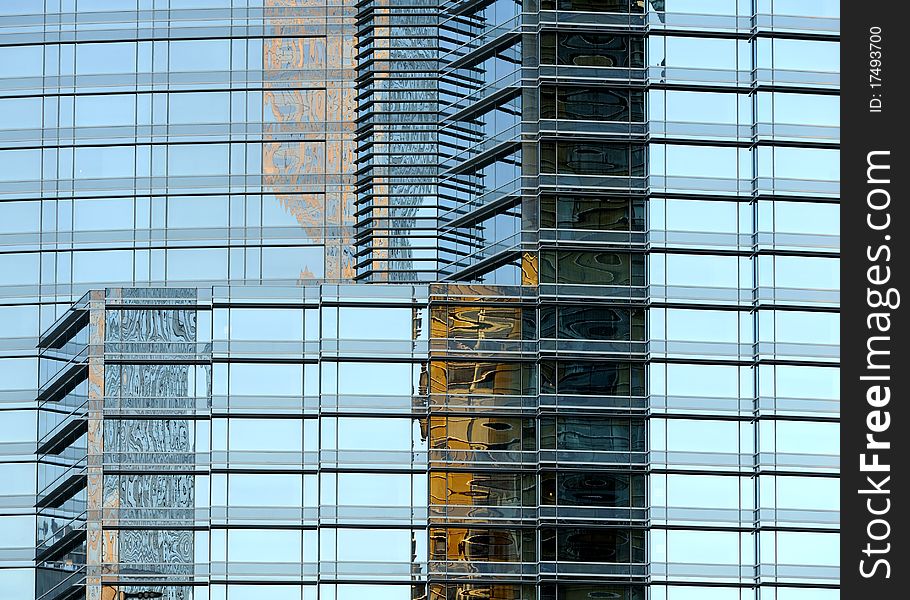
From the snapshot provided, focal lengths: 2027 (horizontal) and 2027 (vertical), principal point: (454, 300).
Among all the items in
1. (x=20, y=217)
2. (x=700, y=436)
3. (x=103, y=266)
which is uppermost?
(x=20, y=217)

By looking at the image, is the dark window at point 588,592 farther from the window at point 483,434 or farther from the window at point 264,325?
the window at point 264,325

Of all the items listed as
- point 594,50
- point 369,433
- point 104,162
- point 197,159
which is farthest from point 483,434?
point 104,162

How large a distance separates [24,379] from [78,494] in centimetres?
655

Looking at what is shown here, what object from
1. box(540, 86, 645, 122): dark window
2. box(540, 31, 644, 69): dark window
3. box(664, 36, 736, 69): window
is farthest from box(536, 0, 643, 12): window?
box(540, 86, 645, 122): dark window

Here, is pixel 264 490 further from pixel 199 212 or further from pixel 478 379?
pixel 199 212

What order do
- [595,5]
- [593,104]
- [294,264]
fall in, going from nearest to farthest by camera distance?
[593,104], [595,5], [294,264]

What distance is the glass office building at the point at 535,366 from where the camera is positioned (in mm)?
71562

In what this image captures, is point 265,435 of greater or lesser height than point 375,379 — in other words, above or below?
below

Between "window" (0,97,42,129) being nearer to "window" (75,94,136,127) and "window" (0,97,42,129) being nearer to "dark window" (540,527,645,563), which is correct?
"window" (75,94,136,127)

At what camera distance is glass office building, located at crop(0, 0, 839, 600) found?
235 feet

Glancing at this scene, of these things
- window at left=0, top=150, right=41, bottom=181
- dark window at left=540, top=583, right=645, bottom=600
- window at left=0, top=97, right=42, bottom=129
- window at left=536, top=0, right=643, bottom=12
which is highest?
window at left=536, top=0, right=643, bottom=12

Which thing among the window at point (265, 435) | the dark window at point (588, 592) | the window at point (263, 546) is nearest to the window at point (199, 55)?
the window at point (265, 435)

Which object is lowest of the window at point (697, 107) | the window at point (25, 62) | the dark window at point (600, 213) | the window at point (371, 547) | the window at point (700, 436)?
the window at point (371, 547)

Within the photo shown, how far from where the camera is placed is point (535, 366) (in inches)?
2867
